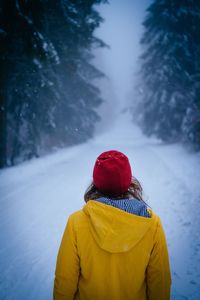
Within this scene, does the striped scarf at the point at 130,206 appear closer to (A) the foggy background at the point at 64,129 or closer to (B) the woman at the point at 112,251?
(B) the woman at the point at 112,251

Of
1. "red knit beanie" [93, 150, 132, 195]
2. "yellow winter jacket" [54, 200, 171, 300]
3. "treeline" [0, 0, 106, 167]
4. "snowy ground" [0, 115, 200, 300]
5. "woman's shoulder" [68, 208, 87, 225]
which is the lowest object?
"snowy ground" [0, 115, 200, 300]

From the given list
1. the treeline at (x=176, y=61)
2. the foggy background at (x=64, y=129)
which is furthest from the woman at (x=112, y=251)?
the treeline at (x=176, y=61)

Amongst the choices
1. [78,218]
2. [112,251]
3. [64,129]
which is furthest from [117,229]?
[64,129]

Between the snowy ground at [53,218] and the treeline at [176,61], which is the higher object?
the treeline at [176,61]

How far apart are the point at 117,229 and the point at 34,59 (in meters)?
9.59

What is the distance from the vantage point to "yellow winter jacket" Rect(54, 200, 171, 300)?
4.57 ft

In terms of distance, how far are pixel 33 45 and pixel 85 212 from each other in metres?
8.33

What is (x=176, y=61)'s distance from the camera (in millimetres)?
14883

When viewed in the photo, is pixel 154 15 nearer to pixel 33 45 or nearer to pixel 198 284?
pixel 33 45

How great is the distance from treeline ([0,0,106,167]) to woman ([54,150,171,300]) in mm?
8285

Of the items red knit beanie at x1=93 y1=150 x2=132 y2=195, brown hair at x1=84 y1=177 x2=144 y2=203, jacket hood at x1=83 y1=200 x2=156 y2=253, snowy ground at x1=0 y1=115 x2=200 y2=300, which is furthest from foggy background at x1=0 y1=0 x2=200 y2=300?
jacket hood at x1=83 y1=200 x2=156 y2=253

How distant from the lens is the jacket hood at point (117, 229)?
138 centimetres

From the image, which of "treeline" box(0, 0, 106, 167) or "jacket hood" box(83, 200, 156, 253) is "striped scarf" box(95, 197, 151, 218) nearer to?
"jacket hood" box(83, 200, 156, 253)

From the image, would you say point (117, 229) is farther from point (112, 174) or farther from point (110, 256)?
point (112, 174)
